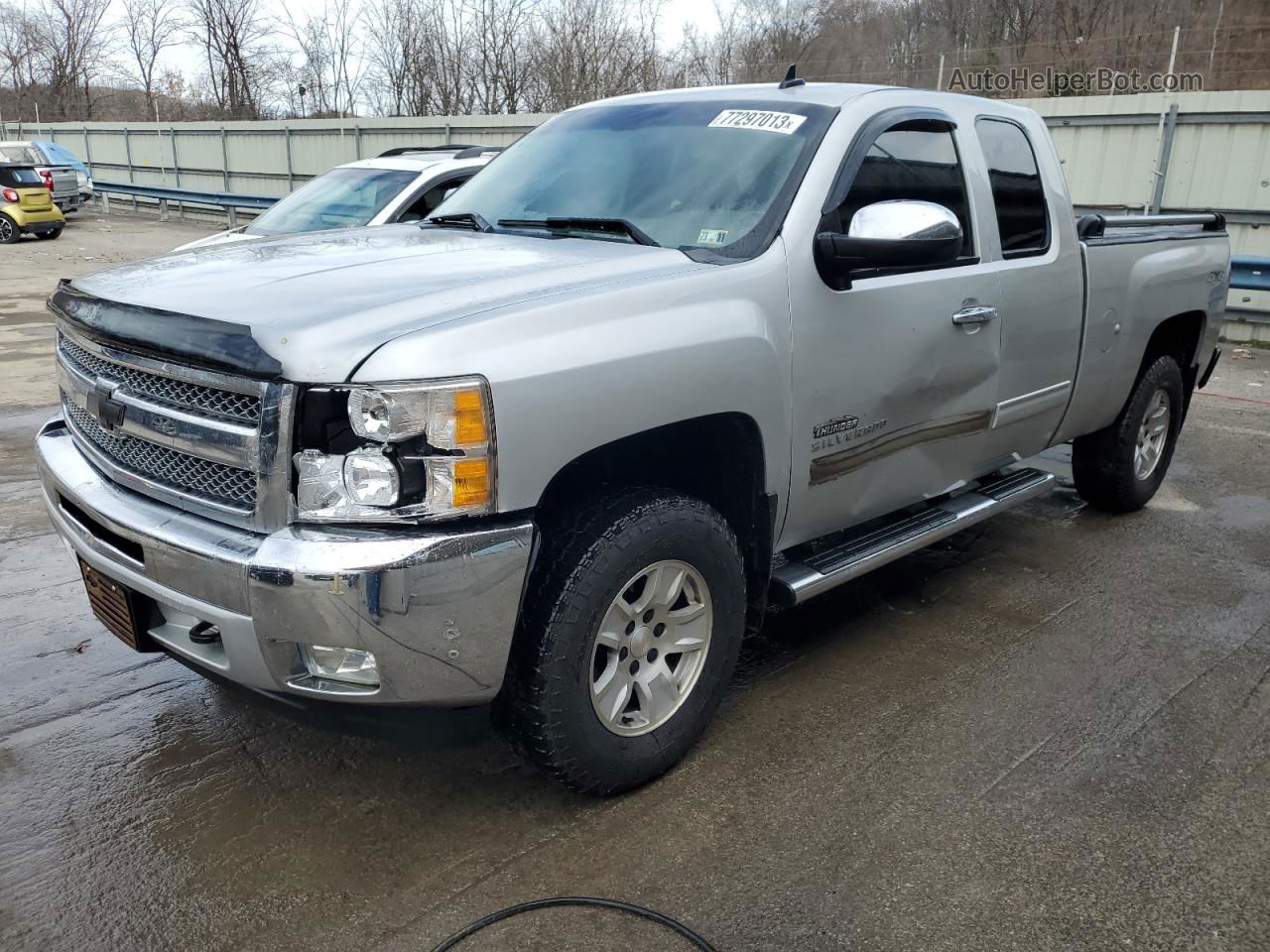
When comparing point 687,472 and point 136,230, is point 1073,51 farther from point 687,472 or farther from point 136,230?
point 687,472

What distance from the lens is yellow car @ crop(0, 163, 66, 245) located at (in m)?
19.9

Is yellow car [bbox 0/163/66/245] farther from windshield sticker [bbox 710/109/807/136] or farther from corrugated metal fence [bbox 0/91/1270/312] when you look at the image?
windshield sticker [bbox 710/109/807/136]

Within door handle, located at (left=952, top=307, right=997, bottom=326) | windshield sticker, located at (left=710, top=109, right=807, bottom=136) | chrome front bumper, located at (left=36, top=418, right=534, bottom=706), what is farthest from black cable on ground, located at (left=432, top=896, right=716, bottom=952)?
windshield sticker, located at (left=710, top=109, right=807, bottom=136)

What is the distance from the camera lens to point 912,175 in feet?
12.6

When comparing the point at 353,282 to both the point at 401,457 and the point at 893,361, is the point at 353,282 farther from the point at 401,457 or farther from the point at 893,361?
the point at 893,361

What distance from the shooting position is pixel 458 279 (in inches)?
114

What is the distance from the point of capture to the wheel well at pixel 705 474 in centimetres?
293

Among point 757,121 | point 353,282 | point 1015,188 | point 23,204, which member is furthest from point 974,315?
point 23,204

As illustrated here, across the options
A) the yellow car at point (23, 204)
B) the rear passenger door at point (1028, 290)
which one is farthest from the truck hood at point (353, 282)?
the yellow car at point (23, 204)

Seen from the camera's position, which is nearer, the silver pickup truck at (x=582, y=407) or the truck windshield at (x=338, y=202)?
the silver pickup truck at (x=582, y=407)

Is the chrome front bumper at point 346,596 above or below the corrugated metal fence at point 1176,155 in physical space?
below

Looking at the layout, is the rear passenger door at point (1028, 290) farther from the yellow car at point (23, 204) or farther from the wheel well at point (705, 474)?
the yellow car at point (23, 204)

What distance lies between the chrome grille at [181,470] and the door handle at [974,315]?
248 centimetres
